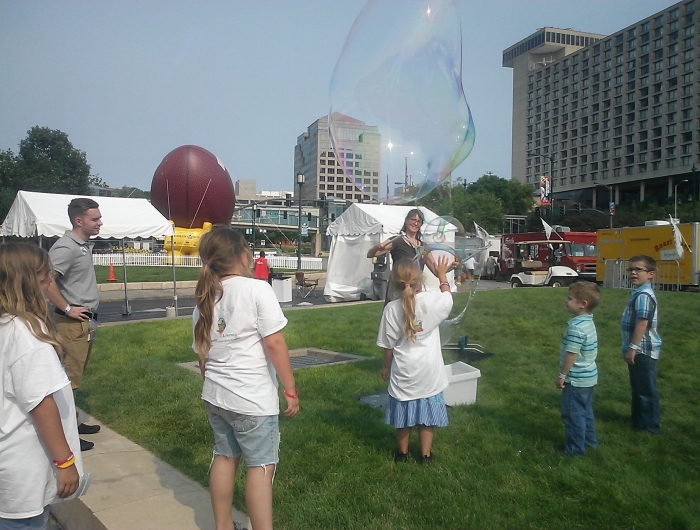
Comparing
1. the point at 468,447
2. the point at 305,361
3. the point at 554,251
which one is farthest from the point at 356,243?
the point at 468,447

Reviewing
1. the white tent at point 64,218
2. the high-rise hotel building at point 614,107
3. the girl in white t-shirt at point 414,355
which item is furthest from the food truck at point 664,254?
the high-rise hotel building at point 614,107

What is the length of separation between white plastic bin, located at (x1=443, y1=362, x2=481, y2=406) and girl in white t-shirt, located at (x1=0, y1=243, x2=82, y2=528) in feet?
11.8

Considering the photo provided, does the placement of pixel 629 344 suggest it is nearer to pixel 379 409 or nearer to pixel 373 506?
pixel 379 409

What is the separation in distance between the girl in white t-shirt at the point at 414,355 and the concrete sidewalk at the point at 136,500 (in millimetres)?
1291

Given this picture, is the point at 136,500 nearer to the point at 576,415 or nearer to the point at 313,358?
the point at 576,415

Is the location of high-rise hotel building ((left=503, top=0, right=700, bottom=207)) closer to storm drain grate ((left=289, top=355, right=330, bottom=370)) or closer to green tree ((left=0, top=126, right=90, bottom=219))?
green tree ((left=0, top=126, right=90, bottom=219))

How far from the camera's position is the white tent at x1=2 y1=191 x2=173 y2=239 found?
12078mm

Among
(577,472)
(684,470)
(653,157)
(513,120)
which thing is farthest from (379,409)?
(513,120)

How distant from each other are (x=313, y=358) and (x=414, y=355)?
4.21m

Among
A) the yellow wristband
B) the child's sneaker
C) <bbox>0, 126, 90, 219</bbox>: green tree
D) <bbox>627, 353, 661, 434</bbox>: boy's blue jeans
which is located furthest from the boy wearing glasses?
<bbox>0, 126, 90, 219</bbox>: green tree

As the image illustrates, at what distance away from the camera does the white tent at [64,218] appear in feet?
39.6

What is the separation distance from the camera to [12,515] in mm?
2219

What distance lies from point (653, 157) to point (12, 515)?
119 metres

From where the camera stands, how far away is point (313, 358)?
8125mm
